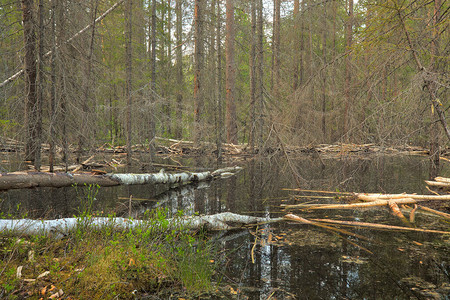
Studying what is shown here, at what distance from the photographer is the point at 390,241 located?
436cm

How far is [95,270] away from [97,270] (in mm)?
19

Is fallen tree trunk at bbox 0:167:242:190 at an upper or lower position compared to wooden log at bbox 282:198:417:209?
upper

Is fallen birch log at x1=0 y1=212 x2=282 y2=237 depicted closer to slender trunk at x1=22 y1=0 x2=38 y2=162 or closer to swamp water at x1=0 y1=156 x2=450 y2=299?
swamp water at x1=0 y1=156 x2=450 y2=299

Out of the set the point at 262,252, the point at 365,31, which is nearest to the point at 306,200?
the point at 262,252

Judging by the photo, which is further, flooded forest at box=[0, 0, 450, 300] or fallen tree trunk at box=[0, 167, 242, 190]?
fallen tree trunk at box=[0, 167, 242, 190]

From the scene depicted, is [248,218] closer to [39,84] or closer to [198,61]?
[39,84]

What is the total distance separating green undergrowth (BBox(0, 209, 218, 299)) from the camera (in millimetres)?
2863

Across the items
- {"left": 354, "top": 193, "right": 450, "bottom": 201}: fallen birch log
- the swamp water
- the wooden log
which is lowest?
the swamp water

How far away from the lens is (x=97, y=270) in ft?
10.3

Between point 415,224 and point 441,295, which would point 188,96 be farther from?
point 441,295

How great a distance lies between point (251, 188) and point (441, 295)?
5.58 m

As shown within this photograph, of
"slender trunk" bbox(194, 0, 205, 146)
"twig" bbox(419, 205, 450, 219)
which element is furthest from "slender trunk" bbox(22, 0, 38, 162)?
"twig" bbox(419, 205, 450, 219)

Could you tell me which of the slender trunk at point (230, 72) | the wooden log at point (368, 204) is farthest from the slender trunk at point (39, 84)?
the slender trunk at point (230, 72)

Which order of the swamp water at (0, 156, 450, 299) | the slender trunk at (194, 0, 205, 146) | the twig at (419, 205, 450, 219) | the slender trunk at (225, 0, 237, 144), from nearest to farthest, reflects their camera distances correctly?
the swamp water at (0, 156, 450, 299) → the twig at (419, 205, 450, 219) → the slender trunk at (194, 0, 205, 146) → the slender trunk at (225, 0, 237, 144)
